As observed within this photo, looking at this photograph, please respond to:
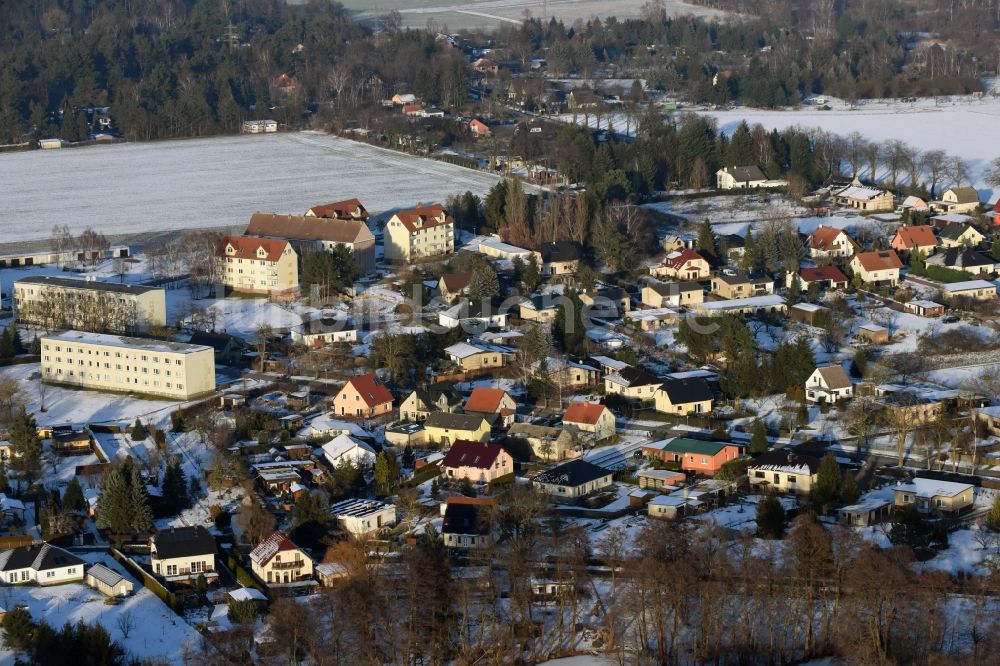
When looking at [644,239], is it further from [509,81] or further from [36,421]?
[509,81]

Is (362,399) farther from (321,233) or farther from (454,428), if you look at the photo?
(321,233)

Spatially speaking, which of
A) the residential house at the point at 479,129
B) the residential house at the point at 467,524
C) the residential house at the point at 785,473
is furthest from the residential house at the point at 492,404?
the residential house at the point at 479,129

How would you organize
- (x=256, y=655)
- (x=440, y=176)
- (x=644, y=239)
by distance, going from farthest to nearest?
(x=440, y=176) → (x=644, y=239) → (x=256, y=655)

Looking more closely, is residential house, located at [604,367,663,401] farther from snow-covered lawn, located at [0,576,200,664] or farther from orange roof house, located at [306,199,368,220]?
orange roof house, located at [306,199,368,220]

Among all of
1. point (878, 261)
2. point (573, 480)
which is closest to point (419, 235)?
point (878, 261)

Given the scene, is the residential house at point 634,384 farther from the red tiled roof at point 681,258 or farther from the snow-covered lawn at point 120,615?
the snow-covered lawn at point 120,615

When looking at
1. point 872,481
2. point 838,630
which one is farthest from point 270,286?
point 838,630
